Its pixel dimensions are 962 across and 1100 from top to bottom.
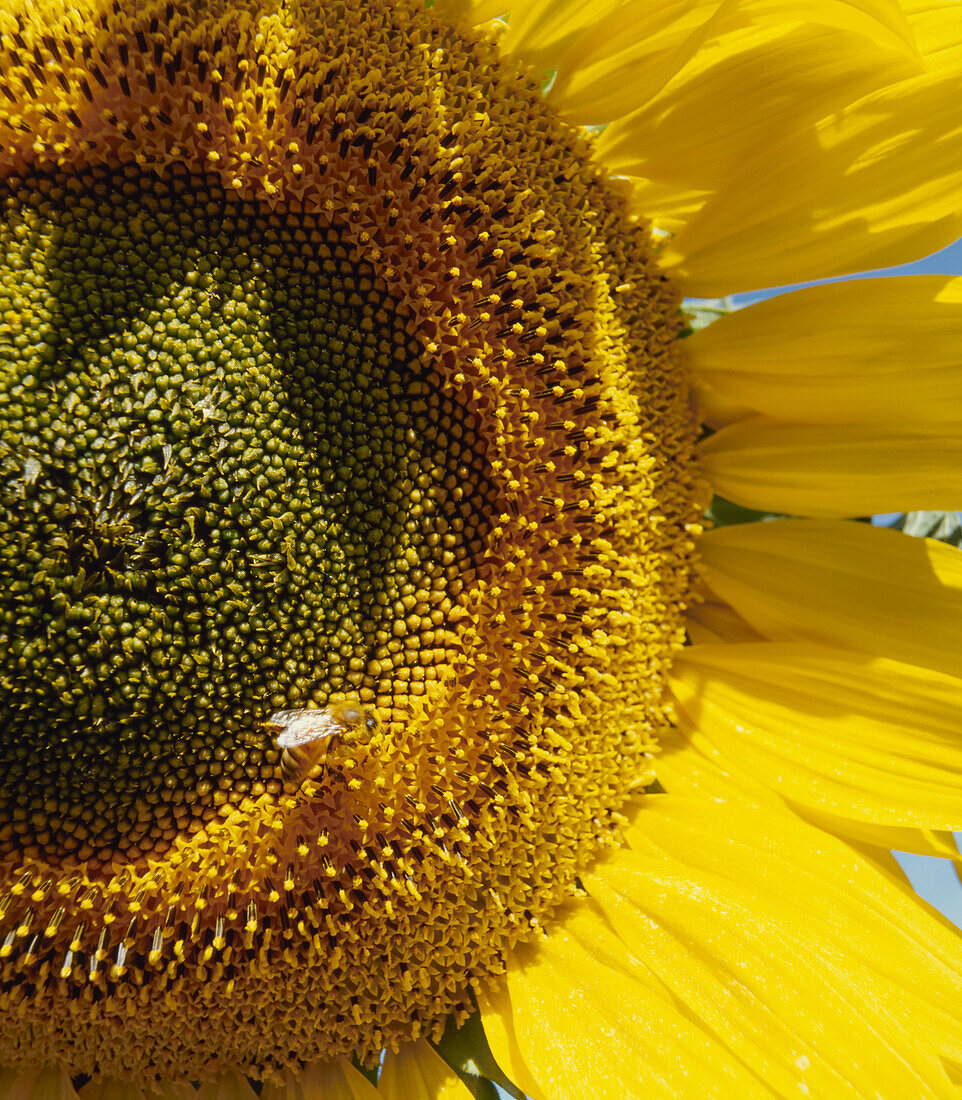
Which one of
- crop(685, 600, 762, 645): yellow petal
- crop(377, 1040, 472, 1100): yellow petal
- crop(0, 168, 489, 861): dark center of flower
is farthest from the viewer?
Answer: crop(685, 600, 762, 645): yellow petal

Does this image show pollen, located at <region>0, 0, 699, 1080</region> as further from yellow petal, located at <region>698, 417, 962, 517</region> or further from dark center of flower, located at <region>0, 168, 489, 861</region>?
yellow petal, located at <region>698, 417, 962, 517</region>

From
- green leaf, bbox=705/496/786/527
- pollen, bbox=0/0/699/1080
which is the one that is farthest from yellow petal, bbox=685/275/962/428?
pollen, bbox=0/0/699/1080

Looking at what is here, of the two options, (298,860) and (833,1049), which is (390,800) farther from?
(833,1049)

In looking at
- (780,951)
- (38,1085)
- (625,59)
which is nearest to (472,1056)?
(780,951)

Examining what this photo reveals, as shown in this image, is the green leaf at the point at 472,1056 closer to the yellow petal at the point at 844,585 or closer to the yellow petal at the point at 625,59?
the yellow petal at the point at 844,585

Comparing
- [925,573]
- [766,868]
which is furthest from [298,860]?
[925,573]

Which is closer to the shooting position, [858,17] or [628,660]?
[858,17]

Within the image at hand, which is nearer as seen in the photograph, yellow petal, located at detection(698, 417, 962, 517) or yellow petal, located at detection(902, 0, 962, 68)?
yellow petal, located at detection(902, 0, 962, 68)

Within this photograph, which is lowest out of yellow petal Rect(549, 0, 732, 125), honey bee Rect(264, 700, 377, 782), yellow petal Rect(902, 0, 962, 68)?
honey bee Rect(264, 700, 377, 782)
